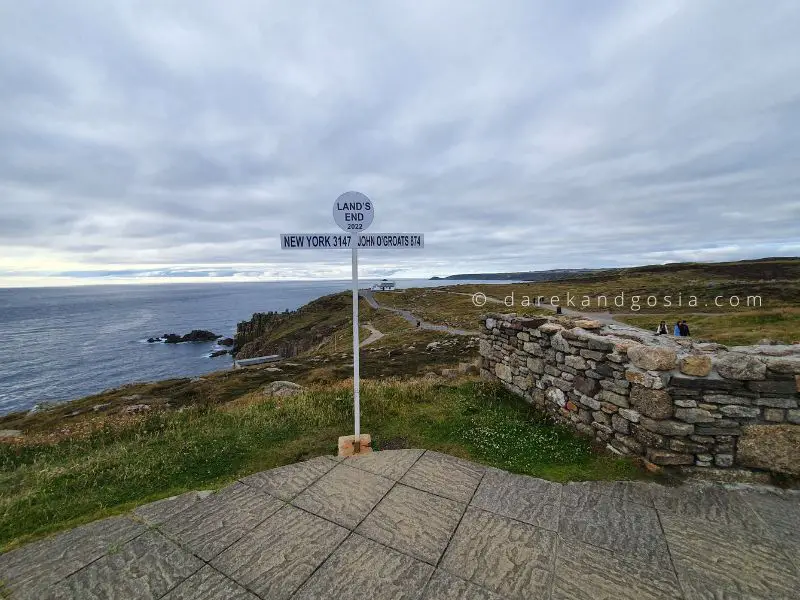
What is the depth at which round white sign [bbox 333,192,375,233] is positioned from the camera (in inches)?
193

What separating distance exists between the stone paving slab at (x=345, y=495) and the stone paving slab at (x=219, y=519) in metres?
0.39

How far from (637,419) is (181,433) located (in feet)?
23.5

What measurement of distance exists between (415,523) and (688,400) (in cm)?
356

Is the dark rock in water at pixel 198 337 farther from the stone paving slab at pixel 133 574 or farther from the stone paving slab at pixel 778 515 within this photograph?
the stone paving slab at pixel 778 515

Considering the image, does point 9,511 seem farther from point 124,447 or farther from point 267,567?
point 267,567

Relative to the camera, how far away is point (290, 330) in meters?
55.2

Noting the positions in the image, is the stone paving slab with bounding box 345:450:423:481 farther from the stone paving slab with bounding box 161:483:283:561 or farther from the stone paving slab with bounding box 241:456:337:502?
the stone paving slab with bounding box 161:483:283:561

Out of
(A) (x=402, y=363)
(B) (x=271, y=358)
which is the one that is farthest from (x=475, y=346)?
(B) (x=271, y=358)

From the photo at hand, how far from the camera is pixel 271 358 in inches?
1503

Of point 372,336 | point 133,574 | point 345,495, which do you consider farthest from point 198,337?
point 133,574

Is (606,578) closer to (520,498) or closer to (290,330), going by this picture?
(520,498)

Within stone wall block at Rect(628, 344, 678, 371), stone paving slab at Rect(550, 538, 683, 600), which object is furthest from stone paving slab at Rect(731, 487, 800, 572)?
stone wall block at Rect(628, 344, 678, 371)

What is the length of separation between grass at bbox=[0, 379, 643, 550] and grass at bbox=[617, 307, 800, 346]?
17.7 m

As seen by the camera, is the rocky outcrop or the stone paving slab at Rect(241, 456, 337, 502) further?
the rocky outcrop
